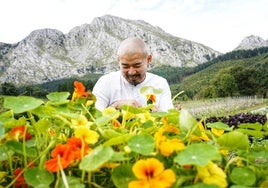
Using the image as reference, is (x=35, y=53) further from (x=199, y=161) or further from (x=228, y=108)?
(x=199, y=161)

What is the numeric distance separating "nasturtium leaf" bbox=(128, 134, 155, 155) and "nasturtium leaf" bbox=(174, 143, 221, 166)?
0.05m

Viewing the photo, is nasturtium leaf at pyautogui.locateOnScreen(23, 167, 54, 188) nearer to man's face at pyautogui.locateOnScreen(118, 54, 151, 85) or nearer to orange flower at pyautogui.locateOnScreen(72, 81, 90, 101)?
orange flower at pyautogui.locateOnScreen(72, 81, 90, 101)

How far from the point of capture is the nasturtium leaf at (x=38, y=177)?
611 millimetres

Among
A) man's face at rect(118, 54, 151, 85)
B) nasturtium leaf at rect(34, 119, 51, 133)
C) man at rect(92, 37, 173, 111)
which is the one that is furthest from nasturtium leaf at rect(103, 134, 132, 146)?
man's face at rect(118, 54, 151, 85)

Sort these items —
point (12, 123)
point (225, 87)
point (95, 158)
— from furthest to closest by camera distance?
point (225, 87) → point (12, 123) → point (95, 158)

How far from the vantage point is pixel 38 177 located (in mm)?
624

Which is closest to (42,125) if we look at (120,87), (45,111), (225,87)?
(45,111)

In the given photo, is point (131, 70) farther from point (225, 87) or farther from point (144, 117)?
point (225, 87)

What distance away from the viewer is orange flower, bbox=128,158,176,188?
0.57 metres

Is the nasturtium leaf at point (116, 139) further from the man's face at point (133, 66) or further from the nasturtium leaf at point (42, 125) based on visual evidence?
the man's face at point (133, 66)

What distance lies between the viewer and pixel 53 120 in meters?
0.88

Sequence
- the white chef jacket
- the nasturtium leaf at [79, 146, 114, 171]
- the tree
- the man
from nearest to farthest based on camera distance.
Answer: the nasturtium leaf at [79, 146, 114, 171], the man, the white chef jacket, the tree

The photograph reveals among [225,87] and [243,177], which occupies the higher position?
[243,177]

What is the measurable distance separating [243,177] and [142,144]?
0.18m
